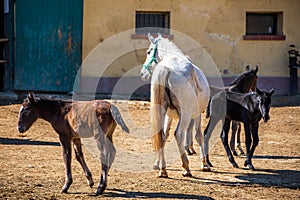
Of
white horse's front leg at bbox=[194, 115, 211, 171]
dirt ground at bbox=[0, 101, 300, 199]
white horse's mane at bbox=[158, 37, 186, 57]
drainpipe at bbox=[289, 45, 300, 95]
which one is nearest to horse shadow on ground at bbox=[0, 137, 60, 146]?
dirt ground at bbox=[0, 101, 300, 199]

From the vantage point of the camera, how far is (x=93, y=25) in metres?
16.0

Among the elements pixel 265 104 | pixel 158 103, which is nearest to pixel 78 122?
pixel 158 103

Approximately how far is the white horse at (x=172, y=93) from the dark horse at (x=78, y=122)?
1.07 meters

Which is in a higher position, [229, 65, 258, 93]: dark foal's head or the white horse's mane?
the white horse's mane

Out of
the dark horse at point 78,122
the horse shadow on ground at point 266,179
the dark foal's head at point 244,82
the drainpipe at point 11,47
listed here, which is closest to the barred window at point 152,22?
the drainpipe at point 11,47

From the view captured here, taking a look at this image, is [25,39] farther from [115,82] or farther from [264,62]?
[264,62]

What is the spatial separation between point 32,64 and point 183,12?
4336 millimetres

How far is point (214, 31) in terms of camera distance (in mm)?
16641

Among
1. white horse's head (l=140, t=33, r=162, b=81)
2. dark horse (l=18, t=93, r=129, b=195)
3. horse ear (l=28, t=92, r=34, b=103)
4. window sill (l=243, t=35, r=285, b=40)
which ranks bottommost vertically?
dark horse (l=18, t=93, r=129, b=195)

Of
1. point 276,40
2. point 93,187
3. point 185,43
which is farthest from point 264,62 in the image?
point 93,187

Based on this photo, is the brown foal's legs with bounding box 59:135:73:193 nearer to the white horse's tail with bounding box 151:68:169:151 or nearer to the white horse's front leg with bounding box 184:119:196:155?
the white horse's tail with bounding box 151:68:169:151

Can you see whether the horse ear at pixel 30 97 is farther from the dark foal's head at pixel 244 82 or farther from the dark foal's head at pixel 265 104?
the dark foal's head at pixel 244 82

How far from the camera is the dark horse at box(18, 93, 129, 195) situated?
7215 millimetres

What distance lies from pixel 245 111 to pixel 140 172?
1.96 meters
